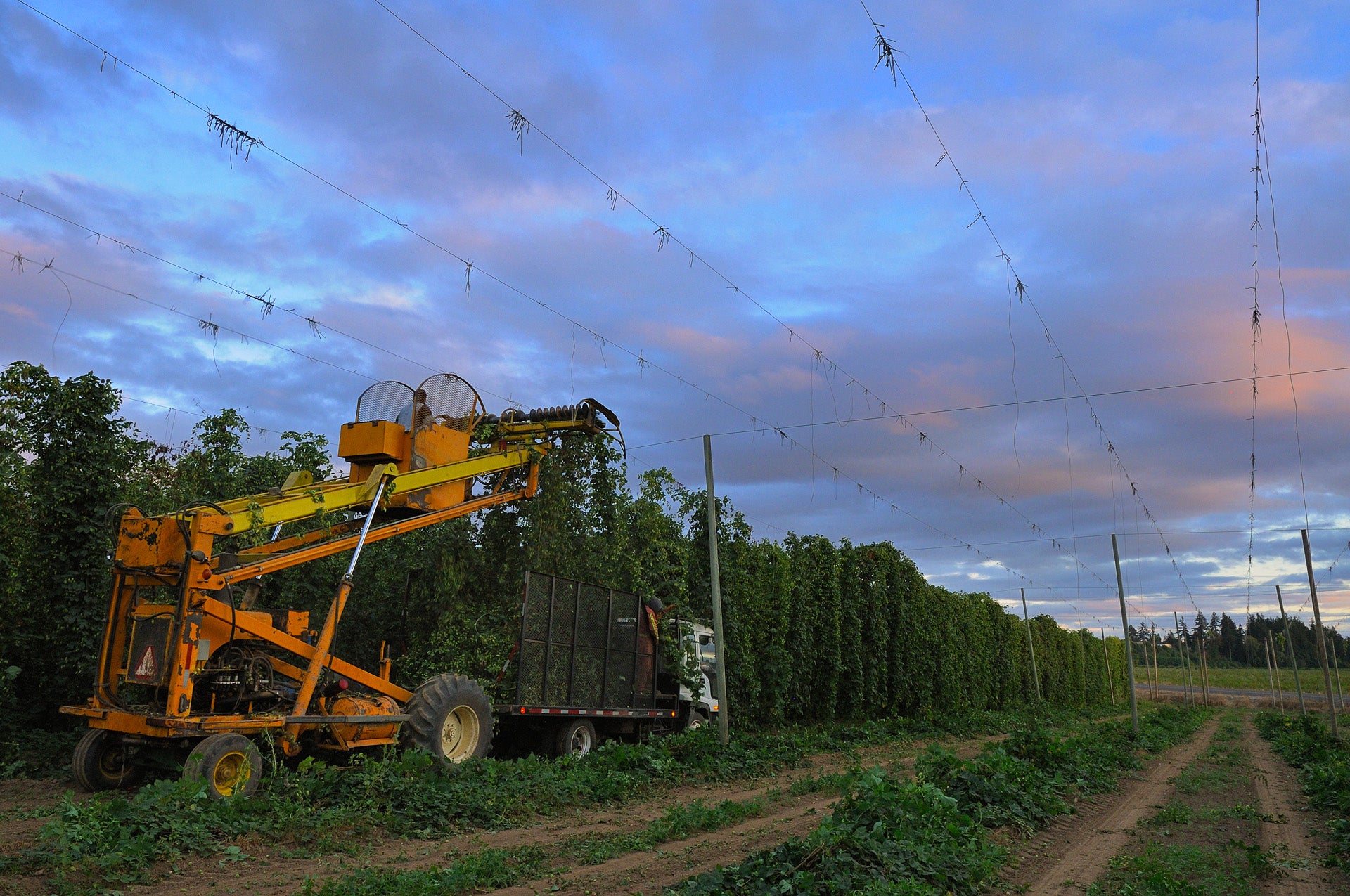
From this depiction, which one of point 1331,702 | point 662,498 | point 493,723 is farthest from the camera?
point 1331,702

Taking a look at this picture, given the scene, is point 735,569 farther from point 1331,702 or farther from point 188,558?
point 1331,702

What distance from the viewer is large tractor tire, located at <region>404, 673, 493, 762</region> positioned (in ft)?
38.1

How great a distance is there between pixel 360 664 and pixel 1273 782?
1901cm

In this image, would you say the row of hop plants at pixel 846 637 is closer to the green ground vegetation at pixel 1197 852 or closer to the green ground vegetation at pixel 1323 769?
the green ground vegetation at pixel 1197 852

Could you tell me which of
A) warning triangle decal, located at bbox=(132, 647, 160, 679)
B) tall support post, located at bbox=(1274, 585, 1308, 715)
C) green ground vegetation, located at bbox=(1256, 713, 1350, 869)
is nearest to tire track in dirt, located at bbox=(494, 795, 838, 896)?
warning triangle decal, located at bbox=(132, 647, 160, 679)

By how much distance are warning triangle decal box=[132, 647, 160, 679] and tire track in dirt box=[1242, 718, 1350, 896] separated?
37.8 feet

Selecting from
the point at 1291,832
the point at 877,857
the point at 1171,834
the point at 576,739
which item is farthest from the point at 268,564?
the point at 1291,832

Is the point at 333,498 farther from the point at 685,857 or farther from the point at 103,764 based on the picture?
the point at 685,857

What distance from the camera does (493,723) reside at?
12.9m

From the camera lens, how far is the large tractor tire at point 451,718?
38.1 feet

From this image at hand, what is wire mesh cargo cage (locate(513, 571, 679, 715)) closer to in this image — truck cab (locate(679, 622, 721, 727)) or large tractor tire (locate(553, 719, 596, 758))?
large tractor tire (locate(553, 719, 596, 758))

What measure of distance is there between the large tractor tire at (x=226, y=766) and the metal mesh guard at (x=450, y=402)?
524cm

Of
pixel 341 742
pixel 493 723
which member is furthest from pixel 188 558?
pixel 493 723

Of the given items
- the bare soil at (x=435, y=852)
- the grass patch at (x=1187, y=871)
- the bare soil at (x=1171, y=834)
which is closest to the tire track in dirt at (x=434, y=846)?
the bare soil at (x=435, y=852)
